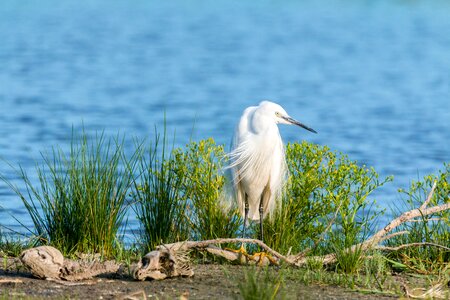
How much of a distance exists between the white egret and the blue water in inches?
17.9

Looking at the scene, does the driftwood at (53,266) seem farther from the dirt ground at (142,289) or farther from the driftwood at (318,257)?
the driftwood at (318,257)

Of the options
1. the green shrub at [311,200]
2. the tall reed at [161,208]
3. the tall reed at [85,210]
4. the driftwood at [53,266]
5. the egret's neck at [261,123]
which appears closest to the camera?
the driftwood at [53,266]

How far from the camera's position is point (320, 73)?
31.5 metres

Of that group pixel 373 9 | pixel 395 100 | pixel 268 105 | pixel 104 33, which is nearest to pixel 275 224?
pixel 268 105

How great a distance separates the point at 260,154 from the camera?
8070mm

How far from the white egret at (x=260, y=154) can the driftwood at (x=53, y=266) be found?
65.1 inches

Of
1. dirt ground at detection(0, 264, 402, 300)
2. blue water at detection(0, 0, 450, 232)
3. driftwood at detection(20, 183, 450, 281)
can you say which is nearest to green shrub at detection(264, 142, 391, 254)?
driftwood at detection(20, 183, 450, 281)

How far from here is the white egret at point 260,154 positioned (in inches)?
314

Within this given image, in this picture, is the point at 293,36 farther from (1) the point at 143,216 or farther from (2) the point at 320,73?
(1) the point at 143,216

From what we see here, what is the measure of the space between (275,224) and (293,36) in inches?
1375

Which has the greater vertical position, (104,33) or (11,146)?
(104,33)

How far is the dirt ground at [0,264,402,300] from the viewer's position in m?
6.27

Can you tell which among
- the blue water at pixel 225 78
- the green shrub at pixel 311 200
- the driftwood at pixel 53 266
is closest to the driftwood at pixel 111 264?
the driftwood at pixel 53 266

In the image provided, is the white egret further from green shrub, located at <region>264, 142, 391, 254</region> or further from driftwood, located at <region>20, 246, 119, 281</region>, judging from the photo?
driftwood, located at <region>20, 246, 119, 281</region>
